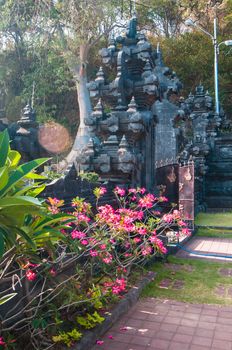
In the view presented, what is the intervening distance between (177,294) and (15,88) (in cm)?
2730

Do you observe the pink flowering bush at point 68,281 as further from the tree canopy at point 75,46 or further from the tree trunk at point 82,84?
the tree trunk at point 82,84

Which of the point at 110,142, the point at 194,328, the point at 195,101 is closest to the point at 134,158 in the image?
the point at 110,142

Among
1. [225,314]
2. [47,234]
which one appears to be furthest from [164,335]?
[47,234]

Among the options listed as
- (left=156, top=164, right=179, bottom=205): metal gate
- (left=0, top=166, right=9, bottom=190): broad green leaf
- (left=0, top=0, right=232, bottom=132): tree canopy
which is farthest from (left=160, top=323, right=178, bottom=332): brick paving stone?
(left=0, top=0, right=232, bottom=132): tree canopy

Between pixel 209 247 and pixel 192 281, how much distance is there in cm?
287

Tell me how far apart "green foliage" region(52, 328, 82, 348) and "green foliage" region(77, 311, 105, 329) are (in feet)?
0.77

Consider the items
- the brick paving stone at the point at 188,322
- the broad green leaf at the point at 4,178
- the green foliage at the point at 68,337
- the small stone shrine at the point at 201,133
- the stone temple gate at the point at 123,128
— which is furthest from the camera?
the small stone shrine at the point at 201,133

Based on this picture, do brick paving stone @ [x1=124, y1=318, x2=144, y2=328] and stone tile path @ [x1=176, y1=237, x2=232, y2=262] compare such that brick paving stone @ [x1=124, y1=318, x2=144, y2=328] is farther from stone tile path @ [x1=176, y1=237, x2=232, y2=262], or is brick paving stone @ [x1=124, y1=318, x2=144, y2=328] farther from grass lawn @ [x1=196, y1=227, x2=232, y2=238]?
grass lawn @ [x1=196, y1=227, x2=232, y2=238]

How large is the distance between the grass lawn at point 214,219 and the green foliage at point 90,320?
836 cm

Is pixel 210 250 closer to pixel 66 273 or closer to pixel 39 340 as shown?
pixel 66 273

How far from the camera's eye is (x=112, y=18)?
2261cm

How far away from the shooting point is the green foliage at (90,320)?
4117 mm

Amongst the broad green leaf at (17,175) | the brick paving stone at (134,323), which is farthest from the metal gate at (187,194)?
the broad green leaf at (17,175)

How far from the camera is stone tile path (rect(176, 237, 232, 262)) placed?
26.5 feet
